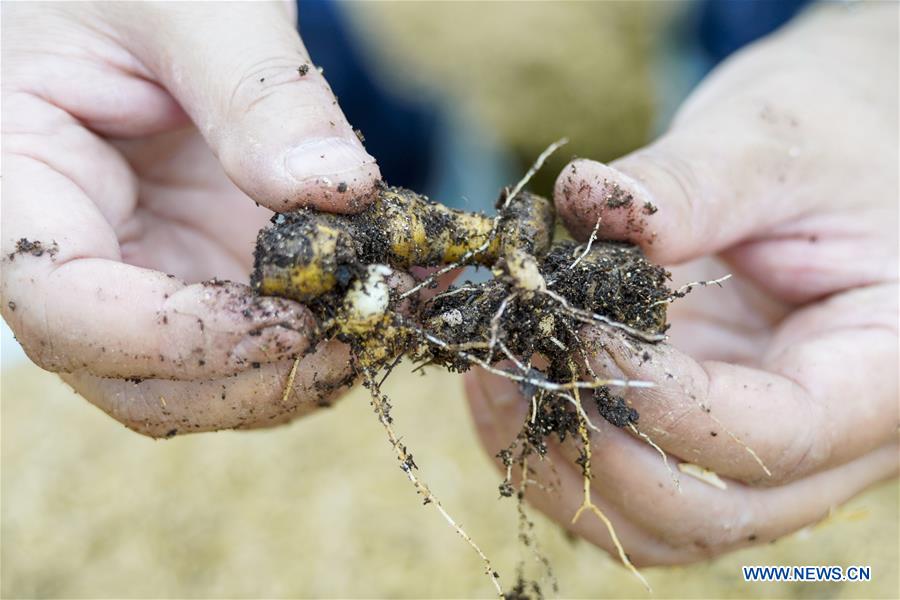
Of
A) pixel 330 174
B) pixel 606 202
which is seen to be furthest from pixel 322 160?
pixel 606 202

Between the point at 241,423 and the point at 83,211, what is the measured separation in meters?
0.46

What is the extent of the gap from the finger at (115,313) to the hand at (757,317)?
58cm

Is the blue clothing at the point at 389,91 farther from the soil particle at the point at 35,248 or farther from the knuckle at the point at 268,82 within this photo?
the soil particle at the point at 35,248

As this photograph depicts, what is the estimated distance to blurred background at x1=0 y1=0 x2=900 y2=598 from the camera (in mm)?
2379

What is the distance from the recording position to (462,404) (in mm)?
3014

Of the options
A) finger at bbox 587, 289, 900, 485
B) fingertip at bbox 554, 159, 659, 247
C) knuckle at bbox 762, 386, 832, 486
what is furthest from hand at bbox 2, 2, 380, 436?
knuckle at bbox 762, 386, 832, 486

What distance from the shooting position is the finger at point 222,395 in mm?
1160

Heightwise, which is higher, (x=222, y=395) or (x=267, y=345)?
(x=267, y=345)

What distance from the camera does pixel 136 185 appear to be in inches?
64.1

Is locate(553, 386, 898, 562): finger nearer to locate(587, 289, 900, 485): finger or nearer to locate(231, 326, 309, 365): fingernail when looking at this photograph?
locate(587, 289, 900, 485): finger

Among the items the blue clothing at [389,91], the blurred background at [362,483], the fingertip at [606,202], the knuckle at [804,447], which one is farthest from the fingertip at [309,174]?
the blue clothing at [389,91]

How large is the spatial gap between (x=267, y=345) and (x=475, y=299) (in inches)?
15.0

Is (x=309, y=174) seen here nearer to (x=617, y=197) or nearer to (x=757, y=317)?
(x=617, y=197)

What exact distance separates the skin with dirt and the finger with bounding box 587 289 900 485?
6 cm
